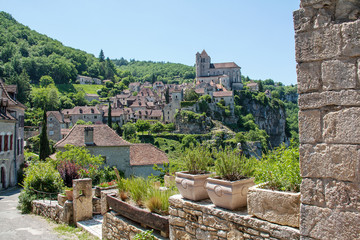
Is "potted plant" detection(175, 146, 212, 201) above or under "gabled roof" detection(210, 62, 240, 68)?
under

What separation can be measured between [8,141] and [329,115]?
2722 cm

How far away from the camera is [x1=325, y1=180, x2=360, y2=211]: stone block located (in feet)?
9.69

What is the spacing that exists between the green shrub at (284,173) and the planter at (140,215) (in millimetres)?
2167

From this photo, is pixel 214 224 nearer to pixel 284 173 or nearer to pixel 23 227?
pixel 284 173

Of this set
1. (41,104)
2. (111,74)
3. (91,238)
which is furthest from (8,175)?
(111,74)

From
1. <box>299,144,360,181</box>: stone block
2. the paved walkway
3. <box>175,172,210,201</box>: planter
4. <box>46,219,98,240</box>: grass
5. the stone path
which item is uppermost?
<box>299,144,360,181</box>: stone block

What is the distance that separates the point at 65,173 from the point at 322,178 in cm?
1267

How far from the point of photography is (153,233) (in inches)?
236

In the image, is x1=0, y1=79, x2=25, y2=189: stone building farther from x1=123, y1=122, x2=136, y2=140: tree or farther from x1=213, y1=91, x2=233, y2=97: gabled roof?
x1=213, y1=91, x2=233, y2=97: gabled roof

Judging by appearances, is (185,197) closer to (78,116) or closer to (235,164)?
(235,164)

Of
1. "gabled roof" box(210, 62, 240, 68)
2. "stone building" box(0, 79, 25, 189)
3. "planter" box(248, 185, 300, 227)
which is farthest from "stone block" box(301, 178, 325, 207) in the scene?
"gabled roof" box(210, 62, 240, 68)

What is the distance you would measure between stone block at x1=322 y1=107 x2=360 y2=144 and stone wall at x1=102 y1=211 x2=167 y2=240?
395 cm

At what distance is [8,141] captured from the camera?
82.7ft

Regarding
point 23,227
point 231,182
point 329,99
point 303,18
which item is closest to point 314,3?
point 303,18
